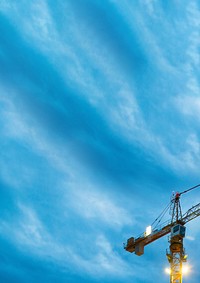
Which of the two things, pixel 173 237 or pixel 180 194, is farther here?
pixel 180 194

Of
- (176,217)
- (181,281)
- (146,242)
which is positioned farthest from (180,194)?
(181,281)

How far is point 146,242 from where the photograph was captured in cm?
8844

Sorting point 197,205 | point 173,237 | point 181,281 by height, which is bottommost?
point 181,281

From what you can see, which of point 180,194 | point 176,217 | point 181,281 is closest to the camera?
point 181,281

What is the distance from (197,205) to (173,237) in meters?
8.52

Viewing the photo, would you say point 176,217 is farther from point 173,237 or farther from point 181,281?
point 181,281

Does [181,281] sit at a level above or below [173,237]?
below

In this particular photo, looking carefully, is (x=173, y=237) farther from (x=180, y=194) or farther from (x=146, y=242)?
(x=180, y=194)

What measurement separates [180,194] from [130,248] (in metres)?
18.2

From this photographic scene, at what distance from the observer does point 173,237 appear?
81562 mm

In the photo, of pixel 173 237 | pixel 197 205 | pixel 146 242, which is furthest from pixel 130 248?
pixel 197 205

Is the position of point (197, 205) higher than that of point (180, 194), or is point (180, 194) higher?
point (180, 194)

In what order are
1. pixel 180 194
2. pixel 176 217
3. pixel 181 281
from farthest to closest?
1. pixel 180 194
2. pixel 176 217
3. pixel 181 281

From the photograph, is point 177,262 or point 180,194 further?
point 180,194
